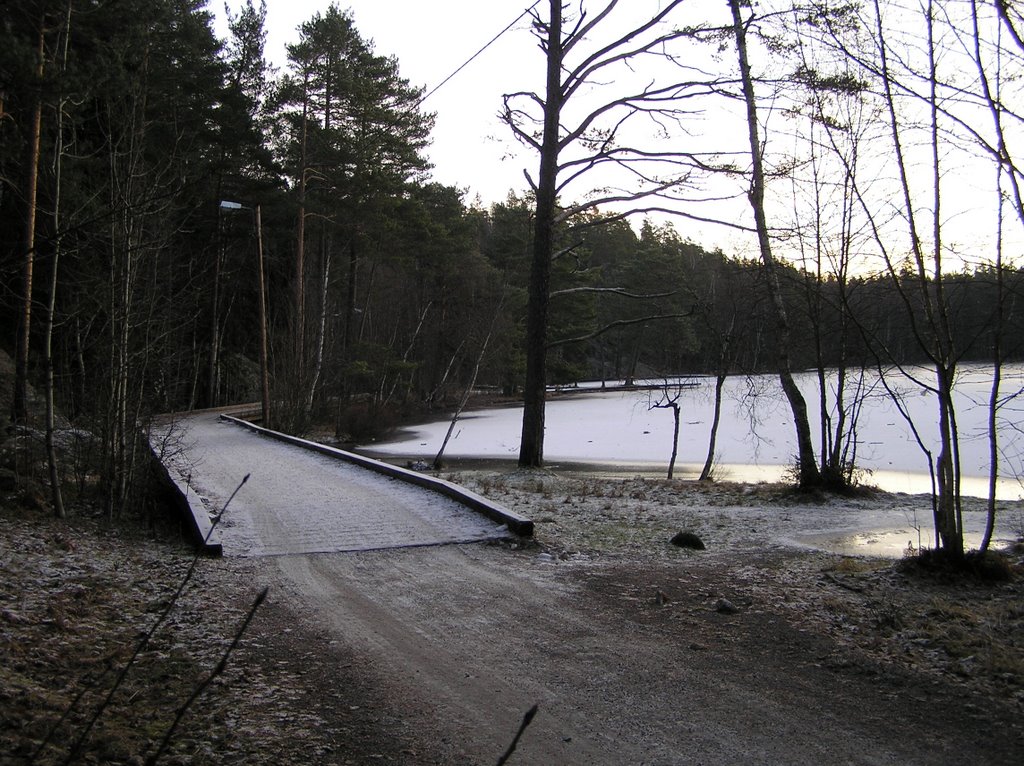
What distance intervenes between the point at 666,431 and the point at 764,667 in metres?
28.4

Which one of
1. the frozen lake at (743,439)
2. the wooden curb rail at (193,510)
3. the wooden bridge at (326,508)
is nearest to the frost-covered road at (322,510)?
the wooden bridge at (326,508)

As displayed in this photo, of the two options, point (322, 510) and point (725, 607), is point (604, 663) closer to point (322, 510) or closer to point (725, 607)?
point (725, 607)

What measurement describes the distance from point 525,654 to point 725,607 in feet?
5.48

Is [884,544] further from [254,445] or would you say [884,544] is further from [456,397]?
[456,397]

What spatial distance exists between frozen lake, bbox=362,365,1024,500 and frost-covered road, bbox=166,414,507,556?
879 cm

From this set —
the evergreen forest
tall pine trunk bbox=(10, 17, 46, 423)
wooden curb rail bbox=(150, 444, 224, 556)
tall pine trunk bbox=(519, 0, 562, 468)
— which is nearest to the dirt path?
wooden curb rail bbox=(150, 444, 224, 556)

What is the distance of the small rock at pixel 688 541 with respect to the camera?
7703 millimetres

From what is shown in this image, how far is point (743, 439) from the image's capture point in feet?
91.9

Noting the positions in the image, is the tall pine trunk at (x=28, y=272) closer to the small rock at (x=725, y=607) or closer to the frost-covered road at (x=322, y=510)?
the frost-covered road at (x=322, y=510)

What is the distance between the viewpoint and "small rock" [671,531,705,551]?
770cm

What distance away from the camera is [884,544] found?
8.74 meters

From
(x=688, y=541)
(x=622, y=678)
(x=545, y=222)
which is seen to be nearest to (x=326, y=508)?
(x=688, y=541)

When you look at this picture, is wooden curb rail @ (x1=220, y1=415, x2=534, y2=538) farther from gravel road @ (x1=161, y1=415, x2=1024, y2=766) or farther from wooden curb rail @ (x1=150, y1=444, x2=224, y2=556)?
wooden curb rail @ (x1=150, y1=444, x2=224, y2=556)

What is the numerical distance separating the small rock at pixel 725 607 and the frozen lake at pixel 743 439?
31.2 feet
